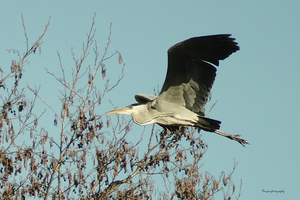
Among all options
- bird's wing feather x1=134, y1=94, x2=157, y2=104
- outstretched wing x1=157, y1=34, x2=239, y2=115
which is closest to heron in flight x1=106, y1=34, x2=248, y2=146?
outstretched wing x1=157, y1=34, x2=239, y2=115

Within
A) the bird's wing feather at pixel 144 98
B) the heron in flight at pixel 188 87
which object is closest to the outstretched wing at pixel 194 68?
the heron in flight at pixel 188 87

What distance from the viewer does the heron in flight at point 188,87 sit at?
5850 millimetres

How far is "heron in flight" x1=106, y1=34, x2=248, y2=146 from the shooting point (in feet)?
19.2

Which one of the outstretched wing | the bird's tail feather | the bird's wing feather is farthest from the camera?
the bird's wing feather


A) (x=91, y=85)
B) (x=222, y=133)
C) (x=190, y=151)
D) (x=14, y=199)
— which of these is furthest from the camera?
(x=222, y=133)

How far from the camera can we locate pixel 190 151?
548cm

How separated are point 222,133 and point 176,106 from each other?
2.87 feet

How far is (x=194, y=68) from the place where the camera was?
6.13m

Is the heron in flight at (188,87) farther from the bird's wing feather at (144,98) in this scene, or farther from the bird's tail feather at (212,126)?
the bird's wing feather at (144,98)

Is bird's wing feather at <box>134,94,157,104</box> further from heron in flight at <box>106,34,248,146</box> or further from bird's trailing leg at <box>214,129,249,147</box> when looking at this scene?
bird's trailing leg at <box>214,129,249,147</box>

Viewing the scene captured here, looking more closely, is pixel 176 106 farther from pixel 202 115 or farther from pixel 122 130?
pixel 122 130

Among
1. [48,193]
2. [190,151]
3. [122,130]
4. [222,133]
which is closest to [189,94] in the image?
[222,133]

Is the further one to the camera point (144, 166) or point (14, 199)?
point (144, 166)

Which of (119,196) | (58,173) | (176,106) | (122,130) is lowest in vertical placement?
(119,196)
